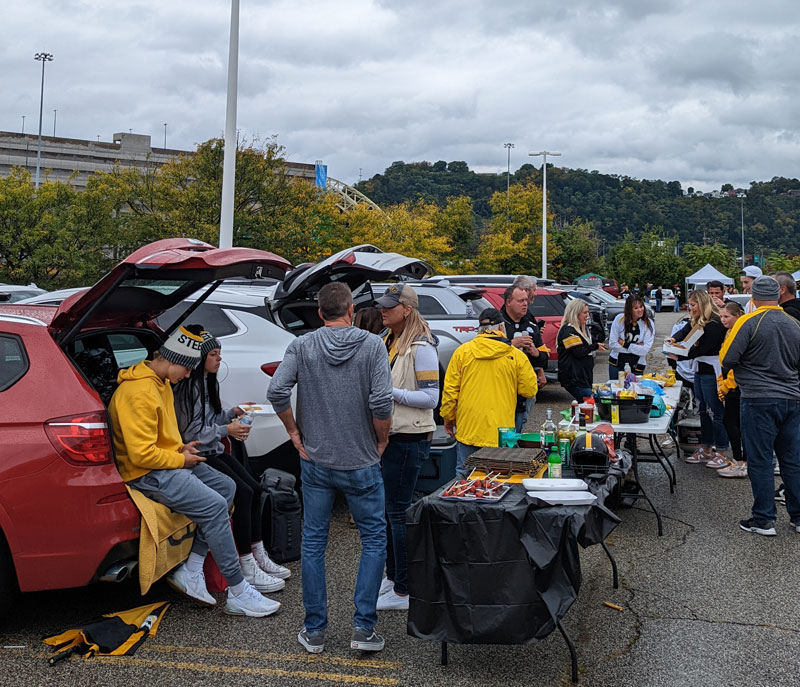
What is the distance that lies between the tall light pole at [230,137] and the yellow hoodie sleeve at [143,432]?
400 inches

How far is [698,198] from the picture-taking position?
129m

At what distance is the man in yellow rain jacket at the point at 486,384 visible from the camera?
18.6ft

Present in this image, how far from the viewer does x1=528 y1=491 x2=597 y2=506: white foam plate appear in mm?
4047

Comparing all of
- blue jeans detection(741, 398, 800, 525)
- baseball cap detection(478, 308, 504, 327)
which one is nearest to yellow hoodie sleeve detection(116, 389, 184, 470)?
baseball cap detection(478, 308, 504, 327)

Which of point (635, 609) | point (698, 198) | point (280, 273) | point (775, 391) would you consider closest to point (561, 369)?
point (775, 391)

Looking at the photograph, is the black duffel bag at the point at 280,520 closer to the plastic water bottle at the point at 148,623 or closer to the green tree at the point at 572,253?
the plastic water bottle at the point at 148,623

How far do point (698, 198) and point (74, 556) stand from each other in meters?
136

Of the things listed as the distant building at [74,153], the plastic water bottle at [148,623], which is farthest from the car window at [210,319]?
the distant building at [74,153]

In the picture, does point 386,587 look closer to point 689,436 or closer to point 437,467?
point 437,467

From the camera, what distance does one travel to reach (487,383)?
18.6 feet

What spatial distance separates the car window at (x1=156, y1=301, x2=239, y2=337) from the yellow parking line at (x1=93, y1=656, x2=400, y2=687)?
3018 mm

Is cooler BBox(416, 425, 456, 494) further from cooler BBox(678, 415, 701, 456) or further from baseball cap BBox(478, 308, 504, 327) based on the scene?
cooler BBox(678, 415, 701, 456)

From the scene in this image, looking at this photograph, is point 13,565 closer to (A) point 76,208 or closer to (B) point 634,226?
(A) point 76,208

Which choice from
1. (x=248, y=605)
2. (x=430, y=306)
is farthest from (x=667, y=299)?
(x=248, y=605)
